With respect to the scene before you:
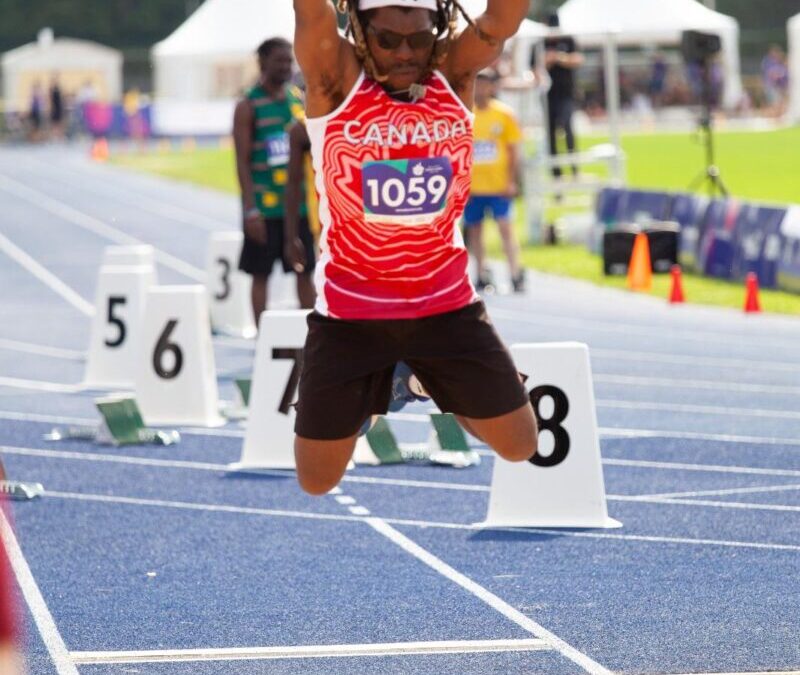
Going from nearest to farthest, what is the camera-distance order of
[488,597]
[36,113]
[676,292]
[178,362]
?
[488,597]
[178,362]
[676,292]
[36,113]

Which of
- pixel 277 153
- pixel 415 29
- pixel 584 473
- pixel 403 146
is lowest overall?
pixel 584 473

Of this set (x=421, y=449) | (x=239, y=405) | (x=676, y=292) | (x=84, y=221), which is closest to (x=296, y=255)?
Answer: (x=239, y=405)

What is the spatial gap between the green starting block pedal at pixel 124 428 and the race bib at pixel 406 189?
16.3ft

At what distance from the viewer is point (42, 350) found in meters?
14.9

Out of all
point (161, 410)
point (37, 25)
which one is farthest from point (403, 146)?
point (37, 25)

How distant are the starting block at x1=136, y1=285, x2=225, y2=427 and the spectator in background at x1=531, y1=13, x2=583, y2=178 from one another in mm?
14008

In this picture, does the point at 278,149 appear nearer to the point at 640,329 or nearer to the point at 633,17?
the point at 640,329

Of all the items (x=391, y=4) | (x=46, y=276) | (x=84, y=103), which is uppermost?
(x=391, y=4)

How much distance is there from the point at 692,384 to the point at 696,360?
114 cm

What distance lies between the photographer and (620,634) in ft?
19.5

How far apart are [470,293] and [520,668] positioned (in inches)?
44.0

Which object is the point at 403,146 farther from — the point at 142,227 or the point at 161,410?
the point at 142,227

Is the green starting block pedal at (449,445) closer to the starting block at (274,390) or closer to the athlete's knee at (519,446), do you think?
the starting block at (274,390)

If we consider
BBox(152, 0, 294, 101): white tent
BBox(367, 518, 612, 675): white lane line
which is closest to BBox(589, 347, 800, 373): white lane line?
BBox(367, 518, 612, 675): white lane line
